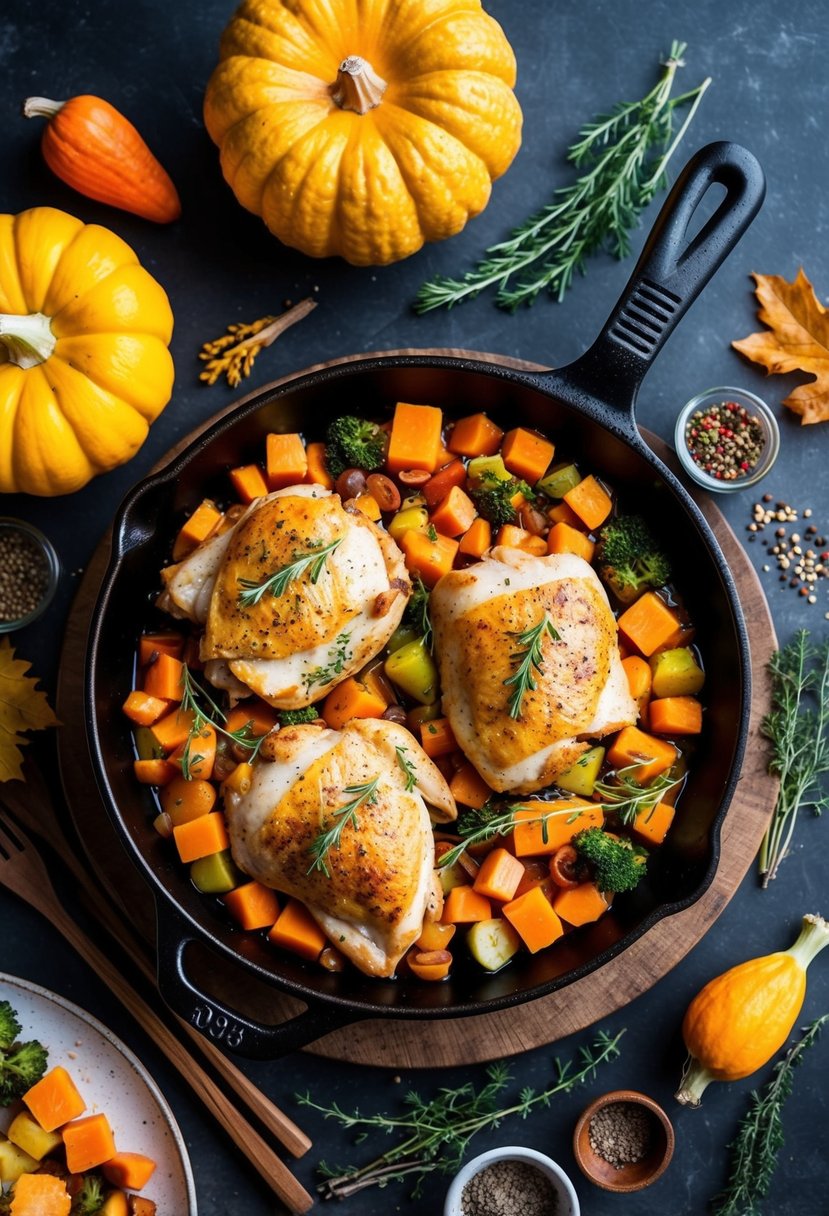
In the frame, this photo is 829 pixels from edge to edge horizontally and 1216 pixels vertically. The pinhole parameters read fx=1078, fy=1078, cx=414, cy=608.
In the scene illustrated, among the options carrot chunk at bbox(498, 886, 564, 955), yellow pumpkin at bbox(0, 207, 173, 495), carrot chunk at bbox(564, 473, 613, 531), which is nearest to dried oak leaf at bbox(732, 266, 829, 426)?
carrot chunk at bbox(564, 473, 613, 531)

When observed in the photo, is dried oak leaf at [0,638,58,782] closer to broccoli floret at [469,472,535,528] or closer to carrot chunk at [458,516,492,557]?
carrot chunk at [458,516,492,557]

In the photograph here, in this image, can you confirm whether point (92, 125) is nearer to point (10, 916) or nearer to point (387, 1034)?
point (10, 916)

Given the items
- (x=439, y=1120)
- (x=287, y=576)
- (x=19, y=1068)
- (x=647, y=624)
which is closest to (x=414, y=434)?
(x=287, y=576)

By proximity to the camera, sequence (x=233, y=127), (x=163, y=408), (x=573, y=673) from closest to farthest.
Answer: (x=573, y=673) → (x=233, y=127) → (x=163, y=408)

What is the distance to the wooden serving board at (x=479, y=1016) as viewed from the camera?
3.99m

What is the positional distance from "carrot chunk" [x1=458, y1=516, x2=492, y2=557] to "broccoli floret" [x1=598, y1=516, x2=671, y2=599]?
1.43ft

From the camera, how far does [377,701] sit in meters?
3.93

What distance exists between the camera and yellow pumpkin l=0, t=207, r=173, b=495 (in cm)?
384

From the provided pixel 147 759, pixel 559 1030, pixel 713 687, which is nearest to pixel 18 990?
pixel 147 759

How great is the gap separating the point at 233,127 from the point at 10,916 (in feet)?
10.2

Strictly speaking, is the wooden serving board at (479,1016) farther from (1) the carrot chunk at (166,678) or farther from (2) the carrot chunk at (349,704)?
(2) the carrot chunk at (349,704)

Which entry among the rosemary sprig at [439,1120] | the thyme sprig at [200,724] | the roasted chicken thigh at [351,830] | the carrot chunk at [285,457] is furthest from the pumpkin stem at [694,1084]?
the carrot chunk at [285,457]

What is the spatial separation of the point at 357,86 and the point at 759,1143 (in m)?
4.23

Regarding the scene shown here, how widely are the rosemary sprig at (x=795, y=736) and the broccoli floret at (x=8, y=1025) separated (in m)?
2.91
